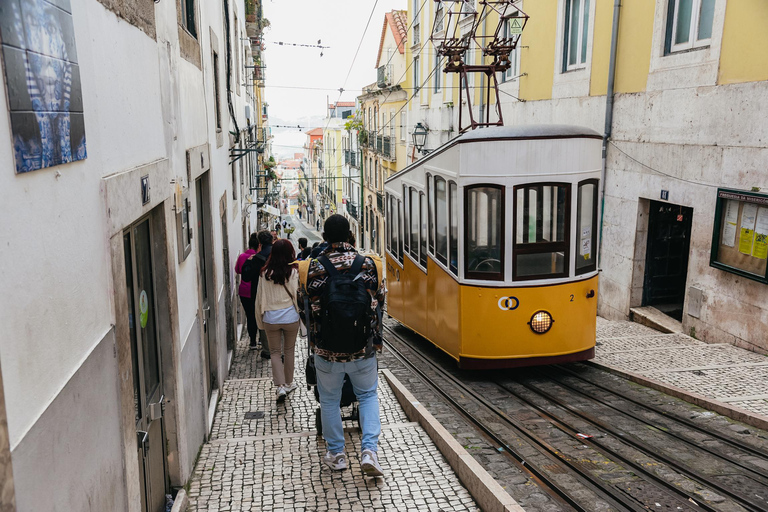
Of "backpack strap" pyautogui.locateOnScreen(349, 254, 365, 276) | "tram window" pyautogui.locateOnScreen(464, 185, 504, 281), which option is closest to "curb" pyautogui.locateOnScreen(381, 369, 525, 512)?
"backpack strap" pyautogui.locateOnScreen(349, 254, 365, 276)

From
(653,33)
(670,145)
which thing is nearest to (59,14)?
(670,145)

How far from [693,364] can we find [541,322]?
204cm

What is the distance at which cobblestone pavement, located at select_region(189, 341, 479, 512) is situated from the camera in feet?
13.6

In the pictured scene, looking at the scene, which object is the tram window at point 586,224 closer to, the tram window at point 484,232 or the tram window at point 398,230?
the tram window at point 484,232

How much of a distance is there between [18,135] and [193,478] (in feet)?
10.9

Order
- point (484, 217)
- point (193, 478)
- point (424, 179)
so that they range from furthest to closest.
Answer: point (424, 179) < point (484, 217) < point (193, 478)

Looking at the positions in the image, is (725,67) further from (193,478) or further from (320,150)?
(320,150)

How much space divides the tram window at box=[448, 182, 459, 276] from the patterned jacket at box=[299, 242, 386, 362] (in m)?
2.82

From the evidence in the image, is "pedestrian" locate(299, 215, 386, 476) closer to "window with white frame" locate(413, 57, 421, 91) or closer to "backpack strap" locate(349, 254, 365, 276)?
"backpack strap" locate(349, 254, 365, 276)

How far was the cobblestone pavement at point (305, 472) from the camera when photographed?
416cm

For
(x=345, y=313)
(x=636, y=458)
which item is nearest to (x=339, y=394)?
(x=345, y=313)

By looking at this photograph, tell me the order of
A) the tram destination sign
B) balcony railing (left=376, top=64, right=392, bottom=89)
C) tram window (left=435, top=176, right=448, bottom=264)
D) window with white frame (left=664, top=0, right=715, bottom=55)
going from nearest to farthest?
tram window (left=435, top=176, right=448, bottom=264) < the tram destination sign < window with white frame (left=664, top=0, right=715, bottom=55) < balcony railing (left=376, top=64, right=392, bottom=89)

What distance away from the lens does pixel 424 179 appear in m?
8.42

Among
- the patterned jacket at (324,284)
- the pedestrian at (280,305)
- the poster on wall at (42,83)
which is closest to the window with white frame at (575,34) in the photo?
the pedestrian at (280,305)
